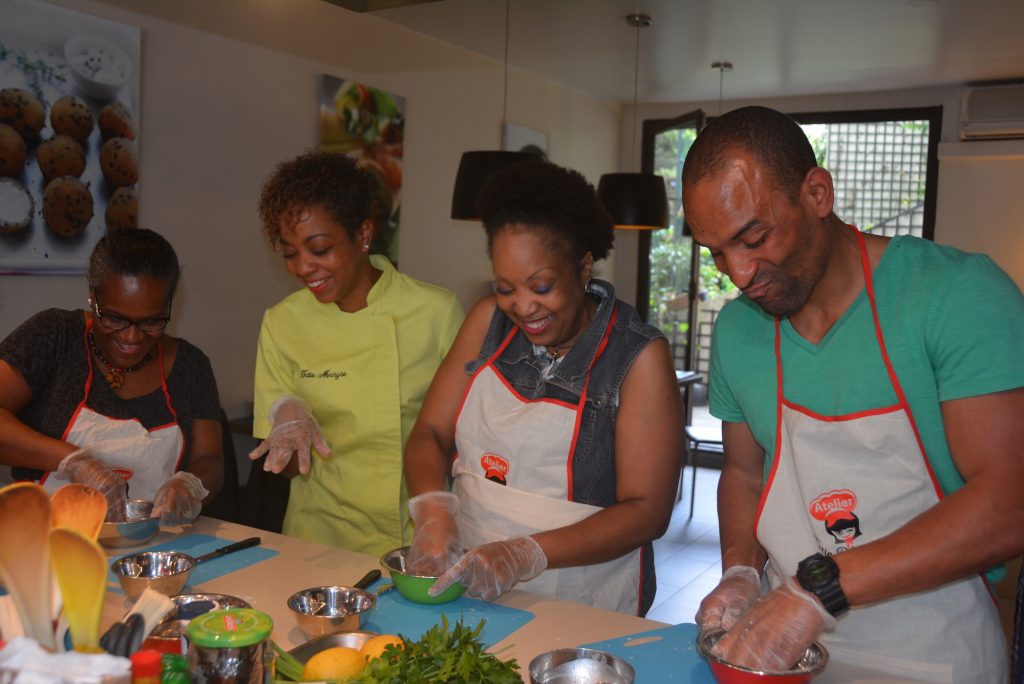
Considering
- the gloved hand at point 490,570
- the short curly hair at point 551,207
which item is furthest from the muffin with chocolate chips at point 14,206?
the gloved hand at point 490,570

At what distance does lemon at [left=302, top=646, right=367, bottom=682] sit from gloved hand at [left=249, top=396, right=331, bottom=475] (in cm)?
73

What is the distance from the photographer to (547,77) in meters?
6.27

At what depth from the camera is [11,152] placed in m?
3.01

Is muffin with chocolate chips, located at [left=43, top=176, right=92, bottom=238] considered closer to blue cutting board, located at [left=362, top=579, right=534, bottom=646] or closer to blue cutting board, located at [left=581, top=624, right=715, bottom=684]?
blue cutting board, located at [left=362, top=579, right=534, bottom=646]

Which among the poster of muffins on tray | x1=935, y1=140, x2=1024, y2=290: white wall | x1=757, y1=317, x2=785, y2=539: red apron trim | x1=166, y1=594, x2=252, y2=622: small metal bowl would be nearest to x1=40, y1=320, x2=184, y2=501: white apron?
x1=166, y1=594, x2=252, y2=622: small metal bowl

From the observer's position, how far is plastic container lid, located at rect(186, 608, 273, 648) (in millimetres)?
997

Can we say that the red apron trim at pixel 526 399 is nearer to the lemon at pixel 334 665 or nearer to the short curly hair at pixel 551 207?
the short curly hair at pixel 551 207

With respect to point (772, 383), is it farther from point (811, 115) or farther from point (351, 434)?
point (811, 115)

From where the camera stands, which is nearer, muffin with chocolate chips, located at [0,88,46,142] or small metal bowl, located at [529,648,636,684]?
small metal bowl, located at [529,648,636,684]

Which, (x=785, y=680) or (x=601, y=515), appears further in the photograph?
(x=601, y=515)

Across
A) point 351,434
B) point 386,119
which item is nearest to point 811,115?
point 386,119

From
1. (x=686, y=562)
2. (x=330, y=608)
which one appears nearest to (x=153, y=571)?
(x=330, y=608)

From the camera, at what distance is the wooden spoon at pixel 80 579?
0.87 m

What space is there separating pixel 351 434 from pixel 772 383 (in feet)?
3.38
